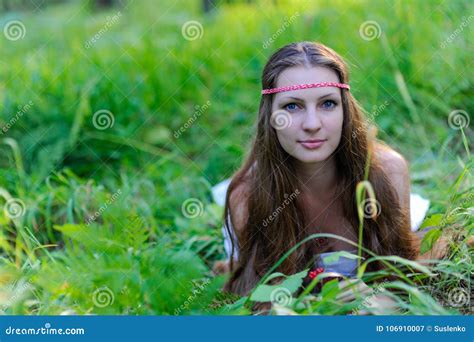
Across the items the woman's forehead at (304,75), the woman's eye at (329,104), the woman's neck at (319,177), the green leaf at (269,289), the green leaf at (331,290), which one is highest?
the woman's forehead at (304,75)

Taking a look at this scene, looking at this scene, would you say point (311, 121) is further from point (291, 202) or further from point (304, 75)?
point (291, 202)

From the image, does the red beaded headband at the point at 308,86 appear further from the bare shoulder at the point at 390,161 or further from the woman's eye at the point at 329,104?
the bare shoulder at the point at 390,161

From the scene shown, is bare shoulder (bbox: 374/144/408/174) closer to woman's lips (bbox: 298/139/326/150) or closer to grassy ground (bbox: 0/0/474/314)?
grassy ground (bbox: 0/0/474/314)

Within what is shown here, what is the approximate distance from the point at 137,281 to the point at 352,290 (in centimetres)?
59

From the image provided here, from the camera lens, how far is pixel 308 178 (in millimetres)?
2254

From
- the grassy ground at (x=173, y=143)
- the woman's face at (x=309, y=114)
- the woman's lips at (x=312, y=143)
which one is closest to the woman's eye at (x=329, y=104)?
the woman's face at (x=309, y=114)

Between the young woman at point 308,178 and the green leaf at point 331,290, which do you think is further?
the young woman at point 308,178

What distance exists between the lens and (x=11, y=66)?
4168 millimetres

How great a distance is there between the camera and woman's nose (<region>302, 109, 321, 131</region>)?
6.55ft

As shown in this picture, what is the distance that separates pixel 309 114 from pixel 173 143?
1.75m

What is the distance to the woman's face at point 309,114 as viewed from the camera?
2.02m

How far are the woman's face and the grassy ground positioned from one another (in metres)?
0.44

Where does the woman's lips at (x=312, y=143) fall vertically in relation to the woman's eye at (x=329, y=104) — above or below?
below

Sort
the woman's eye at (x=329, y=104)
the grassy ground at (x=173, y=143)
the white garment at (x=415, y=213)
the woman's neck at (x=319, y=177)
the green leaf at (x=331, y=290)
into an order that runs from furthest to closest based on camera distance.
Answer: the white garment at (x=415, y=213) → the woman's neck at (x=319, y=177) → the woman's eye at (x=329, y=104) → the grassy ground at (x=173, y=143) → the green leaf at (x=331, y=290)
